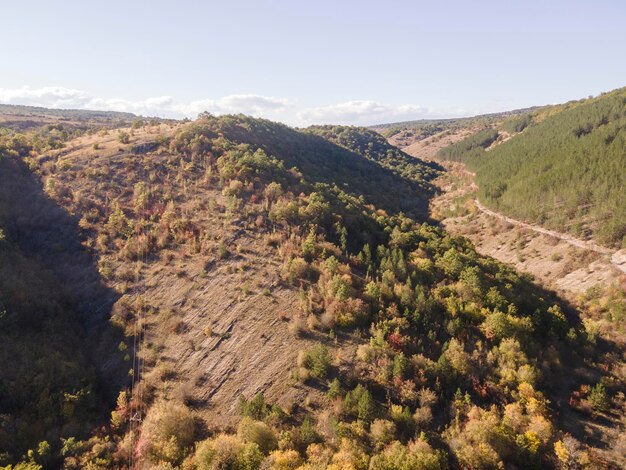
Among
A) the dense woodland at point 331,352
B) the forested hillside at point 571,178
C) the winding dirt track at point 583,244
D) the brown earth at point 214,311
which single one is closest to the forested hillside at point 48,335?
the dense woodland at point 331,352

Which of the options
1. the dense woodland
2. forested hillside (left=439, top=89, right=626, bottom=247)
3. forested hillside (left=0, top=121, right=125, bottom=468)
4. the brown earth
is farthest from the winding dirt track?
forested hillside (left=0, top=121, right=125, bottom=468)

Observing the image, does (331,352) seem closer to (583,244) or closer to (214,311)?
(214,311)

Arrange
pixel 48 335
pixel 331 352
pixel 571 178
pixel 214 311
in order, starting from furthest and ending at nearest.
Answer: pixel 571 178, pixel 214 311, pixel 48 335, pixel 331 352

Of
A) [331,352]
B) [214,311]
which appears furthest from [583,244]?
[214,311]

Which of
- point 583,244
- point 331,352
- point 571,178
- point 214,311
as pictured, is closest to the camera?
point 331,352

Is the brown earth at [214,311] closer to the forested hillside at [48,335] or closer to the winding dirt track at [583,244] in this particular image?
the forested hillside at [48,335]

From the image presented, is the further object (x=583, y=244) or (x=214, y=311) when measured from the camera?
(x=583, y=244)
